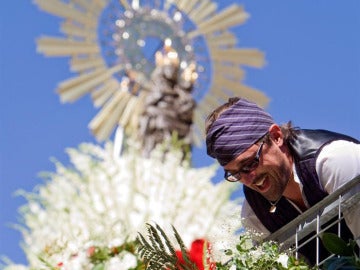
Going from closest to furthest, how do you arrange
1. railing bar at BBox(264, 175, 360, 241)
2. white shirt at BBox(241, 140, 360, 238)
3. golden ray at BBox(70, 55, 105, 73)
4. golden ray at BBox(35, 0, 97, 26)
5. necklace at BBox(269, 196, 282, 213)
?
railing bar at BBox(264, 175, 360, 241) < white shirt at BBox(241, 140, 360, 238) < necklace at BBox(269, 196, 282, 213) < golden ray at BBox(35, 0, 97, 26) < golden ray at BBox(70, 55, 105, 73)

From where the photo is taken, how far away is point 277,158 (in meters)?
3.42

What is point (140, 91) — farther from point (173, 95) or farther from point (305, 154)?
point (305, 154)

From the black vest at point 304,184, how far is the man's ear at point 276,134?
0.04 meters

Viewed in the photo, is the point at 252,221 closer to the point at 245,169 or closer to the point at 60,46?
the point at 245,169

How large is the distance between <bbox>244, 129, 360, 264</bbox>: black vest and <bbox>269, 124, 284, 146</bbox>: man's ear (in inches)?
1.5

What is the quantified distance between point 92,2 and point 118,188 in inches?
194

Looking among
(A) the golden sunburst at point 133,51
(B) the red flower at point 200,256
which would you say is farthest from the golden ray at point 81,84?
(B) the red flower at point 200,256

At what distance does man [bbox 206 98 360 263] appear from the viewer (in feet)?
10.9

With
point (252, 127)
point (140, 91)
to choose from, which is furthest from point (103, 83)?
point (252, 127)

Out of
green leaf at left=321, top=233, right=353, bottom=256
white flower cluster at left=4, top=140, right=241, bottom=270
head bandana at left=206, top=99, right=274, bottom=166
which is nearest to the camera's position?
green leaf at left=321, top=233, right=353, bottom=256

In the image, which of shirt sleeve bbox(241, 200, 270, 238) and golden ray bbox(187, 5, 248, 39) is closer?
shirt sleeve bbox(241, 200, 270, 238)

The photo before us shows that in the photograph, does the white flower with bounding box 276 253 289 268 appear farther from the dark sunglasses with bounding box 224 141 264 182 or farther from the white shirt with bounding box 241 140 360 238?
the dark sunglasses with bounding box 224 141 264 182

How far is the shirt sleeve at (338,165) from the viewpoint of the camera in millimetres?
3246

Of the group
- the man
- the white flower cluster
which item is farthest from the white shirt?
the white flower cluster
